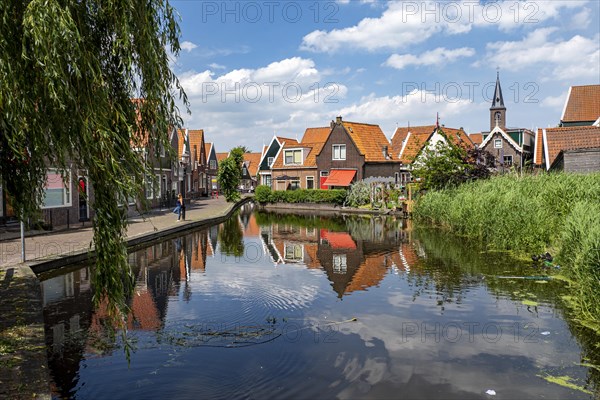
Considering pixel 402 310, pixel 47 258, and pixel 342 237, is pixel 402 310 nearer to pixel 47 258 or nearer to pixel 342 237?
pixel 47 258

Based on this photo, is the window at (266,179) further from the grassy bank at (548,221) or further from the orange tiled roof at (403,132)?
the grassy bank at (548,221)

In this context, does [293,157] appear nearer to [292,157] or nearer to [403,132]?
[292,157]

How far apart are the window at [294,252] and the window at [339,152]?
28.0 m

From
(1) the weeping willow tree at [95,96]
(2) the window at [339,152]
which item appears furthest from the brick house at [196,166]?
(1) the weeping willow tree at [95,96]

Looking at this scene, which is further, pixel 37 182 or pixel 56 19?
pixel 37 182

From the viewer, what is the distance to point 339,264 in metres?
14.9

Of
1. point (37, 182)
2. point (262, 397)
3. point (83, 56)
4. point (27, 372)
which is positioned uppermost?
point (83, 56)

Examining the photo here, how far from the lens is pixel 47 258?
1309cm

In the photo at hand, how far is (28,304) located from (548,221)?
1411cm

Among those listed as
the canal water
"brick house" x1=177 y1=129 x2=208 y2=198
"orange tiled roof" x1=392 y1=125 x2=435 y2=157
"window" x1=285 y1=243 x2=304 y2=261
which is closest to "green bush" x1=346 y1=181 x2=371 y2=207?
"orange tiled roof" x1=392 y1=125 x2=435 y2=157

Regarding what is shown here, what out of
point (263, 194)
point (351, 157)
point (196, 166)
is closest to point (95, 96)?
point (351, 157)

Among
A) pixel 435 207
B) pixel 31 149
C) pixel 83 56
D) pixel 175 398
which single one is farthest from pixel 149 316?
pixel 435 207

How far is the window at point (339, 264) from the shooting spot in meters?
13.8

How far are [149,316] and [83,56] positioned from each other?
5559mm
